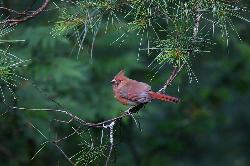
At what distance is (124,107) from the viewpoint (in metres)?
6.19

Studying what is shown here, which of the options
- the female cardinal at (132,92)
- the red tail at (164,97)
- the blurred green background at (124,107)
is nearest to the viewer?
the red tail at (164,97)

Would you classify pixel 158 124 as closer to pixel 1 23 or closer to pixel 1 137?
pixel 1 137

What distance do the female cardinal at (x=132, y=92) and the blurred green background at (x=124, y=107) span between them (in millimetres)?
523

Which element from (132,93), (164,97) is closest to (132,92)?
(132,93)

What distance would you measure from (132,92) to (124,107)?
176cm

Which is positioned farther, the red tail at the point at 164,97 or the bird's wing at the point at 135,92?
the bird's wing at the point at 135,92

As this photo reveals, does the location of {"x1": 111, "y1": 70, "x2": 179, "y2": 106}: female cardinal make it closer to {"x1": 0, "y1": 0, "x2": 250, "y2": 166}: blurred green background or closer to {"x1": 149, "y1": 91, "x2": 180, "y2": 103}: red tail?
{"x1": 149, "y1": 91, "x2": 180, "y2": 103}: red tail

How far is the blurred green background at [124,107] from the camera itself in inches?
235

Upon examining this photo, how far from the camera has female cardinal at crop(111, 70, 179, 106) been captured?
161 inches

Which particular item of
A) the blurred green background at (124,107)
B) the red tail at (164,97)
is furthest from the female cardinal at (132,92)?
the blurred green background at (124,107)

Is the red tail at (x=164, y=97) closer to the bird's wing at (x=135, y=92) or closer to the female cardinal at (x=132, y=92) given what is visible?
the female cardinal at (x=132, y=92)

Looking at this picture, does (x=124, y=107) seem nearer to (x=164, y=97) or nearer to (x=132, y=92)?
(x=132, y=92)

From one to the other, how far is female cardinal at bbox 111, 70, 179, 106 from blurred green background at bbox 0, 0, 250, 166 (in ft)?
1.72

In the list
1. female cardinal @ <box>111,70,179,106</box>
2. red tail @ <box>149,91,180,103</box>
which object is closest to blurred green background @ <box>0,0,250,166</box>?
female cardinal @ <box>111,70,179,106</box>
